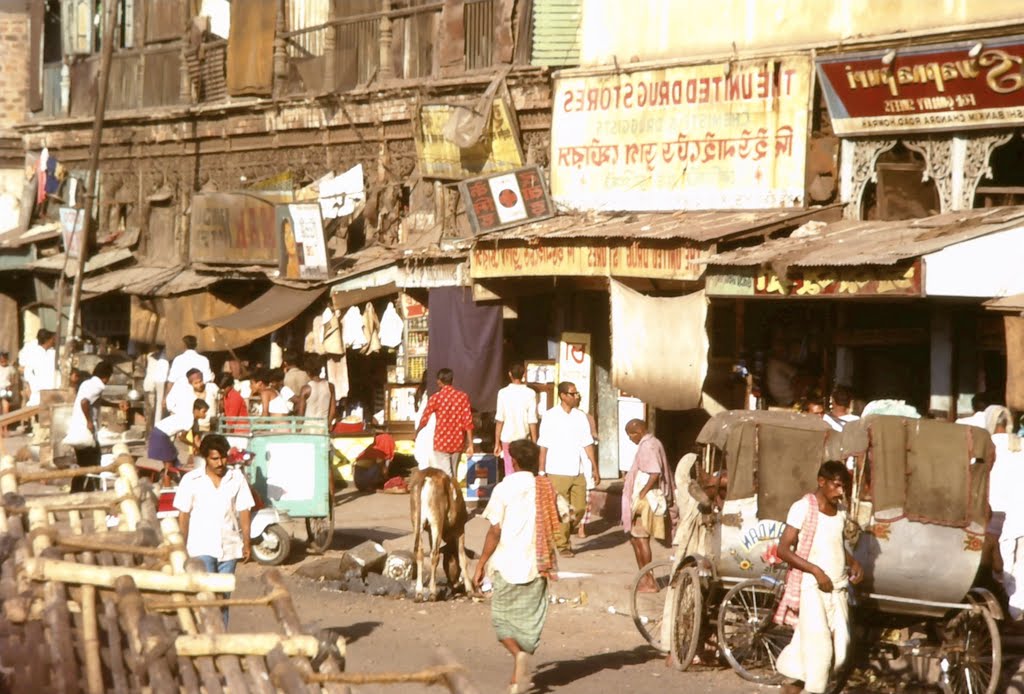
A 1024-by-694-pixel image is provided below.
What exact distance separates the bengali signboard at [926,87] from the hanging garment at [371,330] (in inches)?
294

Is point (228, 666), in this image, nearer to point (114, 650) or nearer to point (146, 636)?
point (146, 636)

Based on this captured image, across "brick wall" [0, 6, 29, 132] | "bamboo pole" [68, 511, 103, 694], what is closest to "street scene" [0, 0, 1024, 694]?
"bamboo pole" [68, 511, 103, 694]

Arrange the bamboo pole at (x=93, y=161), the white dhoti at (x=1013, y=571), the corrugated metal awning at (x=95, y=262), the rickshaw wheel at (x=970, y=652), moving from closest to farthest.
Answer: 1. the rickshaw wheel at (x=970, y=652)
2. the white dhoti at (x=1013, y=571)
3. the bamboo pole at (x=93, y=161)
4. the corrugated metal awning at (x=95, y=262)

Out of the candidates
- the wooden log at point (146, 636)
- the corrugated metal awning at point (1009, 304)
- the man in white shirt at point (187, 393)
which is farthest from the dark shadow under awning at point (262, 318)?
the wooden log at point (146, 636)

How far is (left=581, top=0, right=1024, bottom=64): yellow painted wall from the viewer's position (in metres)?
16.3

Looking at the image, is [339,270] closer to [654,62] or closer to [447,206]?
[447,206]

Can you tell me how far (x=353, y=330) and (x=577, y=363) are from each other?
3.67 m

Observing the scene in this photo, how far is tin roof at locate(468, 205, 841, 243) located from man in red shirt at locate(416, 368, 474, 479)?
216 centimetres

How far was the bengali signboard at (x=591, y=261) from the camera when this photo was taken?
54.8ft

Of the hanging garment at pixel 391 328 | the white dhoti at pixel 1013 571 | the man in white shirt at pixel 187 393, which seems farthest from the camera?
the hanging garment at pixel 391 328

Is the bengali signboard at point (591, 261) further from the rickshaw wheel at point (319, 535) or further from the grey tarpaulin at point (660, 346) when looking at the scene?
the rickshaw wheel at point (319, 535)

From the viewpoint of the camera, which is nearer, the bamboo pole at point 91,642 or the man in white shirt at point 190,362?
the bamboo pole at point 91,642

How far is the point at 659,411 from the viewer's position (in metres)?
19.3

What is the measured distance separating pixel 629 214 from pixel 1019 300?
6.62m
